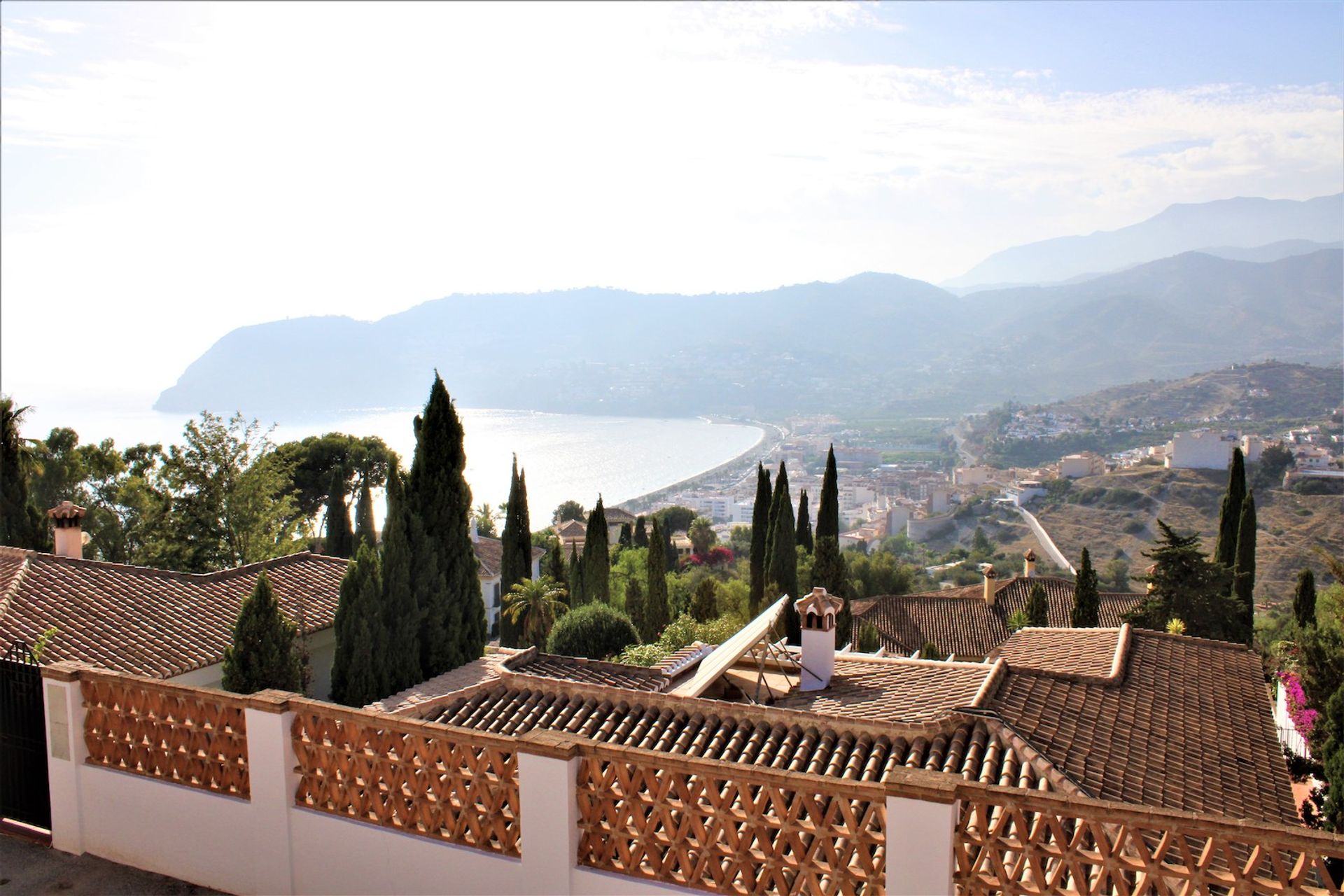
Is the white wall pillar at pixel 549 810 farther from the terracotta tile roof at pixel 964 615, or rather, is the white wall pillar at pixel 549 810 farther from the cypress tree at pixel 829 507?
the cypress tree at pixel 829 507

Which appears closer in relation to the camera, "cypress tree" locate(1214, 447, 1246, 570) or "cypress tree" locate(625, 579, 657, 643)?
"cypress tree" locate(1214, 447, 1246, 570)

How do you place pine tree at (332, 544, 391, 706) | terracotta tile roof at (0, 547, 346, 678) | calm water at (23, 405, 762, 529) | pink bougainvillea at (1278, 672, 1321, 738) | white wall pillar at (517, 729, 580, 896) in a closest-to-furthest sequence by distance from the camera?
white wall pillar at (517, 729, 580, 896), terracotta tile roof at (0, 547, 346, 678), pink bougainvillea at (1278, 672, 1321, 738), pine tree at (332, 544, 391, 706), calm water at (23, 405, 762, 529)

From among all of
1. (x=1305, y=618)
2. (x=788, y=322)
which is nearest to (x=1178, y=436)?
(x=1305, y=618)

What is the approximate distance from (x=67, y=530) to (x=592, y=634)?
8889 millimetres

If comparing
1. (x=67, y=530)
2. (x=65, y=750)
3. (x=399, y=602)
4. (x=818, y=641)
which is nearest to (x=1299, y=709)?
(x=818, y=641)

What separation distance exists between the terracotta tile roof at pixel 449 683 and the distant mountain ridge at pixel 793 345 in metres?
85.4

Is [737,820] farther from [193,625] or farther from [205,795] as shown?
[193,625]

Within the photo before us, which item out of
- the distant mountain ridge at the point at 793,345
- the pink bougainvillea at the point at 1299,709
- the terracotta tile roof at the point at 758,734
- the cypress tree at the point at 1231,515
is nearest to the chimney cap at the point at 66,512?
the terracotta tile roof at the point at 758,734

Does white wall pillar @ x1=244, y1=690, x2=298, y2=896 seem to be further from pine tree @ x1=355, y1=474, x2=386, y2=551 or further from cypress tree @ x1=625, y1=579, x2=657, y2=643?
pine tree @ x1=355, y1=474, x2=386, y2=551

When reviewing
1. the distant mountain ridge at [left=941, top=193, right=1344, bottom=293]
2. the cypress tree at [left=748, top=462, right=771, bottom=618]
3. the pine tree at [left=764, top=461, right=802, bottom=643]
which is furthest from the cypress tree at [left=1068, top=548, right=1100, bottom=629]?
the distant mountain ridge at [left=941, top=193, right=1344, bottom=293]

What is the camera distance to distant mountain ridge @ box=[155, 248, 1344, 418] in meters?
96.2

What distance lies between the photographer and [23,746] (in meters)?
5.23

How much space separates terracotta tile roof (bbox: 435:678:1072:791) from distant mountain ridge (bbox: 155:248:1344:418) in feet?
284

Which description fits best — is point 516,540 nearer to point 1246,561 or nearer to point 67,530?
point 67,530
